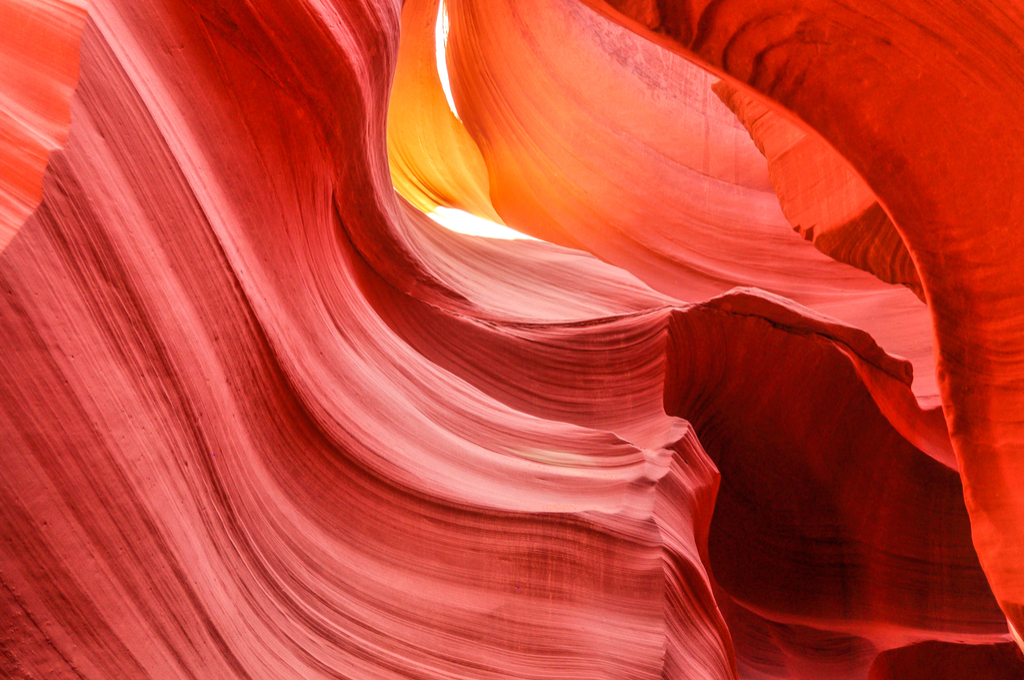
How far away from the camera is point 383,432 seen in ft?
7.91

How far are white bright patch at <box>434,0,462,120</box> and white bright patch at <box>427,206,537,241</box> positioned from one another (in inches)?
53.0

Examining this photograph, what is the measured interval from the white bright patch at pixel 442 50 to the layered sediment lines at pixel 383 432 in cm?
202

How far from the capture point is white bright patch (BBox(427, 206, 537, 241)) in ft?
16.7

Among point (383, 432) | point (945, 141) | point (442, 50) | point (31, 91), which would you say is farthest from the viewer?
point (442, 50)

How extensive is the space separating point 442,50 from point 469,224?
2013 millimetres

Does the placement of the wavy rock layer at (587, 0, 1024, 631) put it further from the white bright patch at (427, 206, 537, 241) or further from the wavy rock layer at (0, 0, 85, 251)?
the white bright patch at (427, 206, 537, 241)

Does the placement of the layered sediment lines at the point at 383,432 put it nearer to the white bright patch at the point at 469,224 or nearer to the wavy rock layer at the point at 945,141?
the wavy rock layer at the point at 945,141

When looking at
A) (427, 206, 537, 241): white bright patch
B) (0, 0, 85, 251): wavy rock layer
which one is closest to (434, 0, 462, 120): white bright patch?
(427, 206, 537, 241): white bright patch

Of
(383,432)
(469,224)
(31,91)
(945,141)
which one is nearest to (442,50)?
(469,224)

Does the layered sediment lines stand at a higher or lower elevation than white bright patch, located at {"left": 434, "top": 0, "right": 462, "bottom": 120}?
lower

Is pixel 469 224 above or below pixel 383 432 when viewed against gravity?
above

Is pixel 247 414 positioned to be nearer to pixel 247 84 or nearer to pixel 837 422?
pixel 247 84

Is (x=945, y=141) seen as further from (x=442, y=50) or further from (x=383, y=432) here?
(x=442, y=50)

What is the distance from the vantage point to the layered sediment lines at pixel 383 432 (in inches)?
55.2
